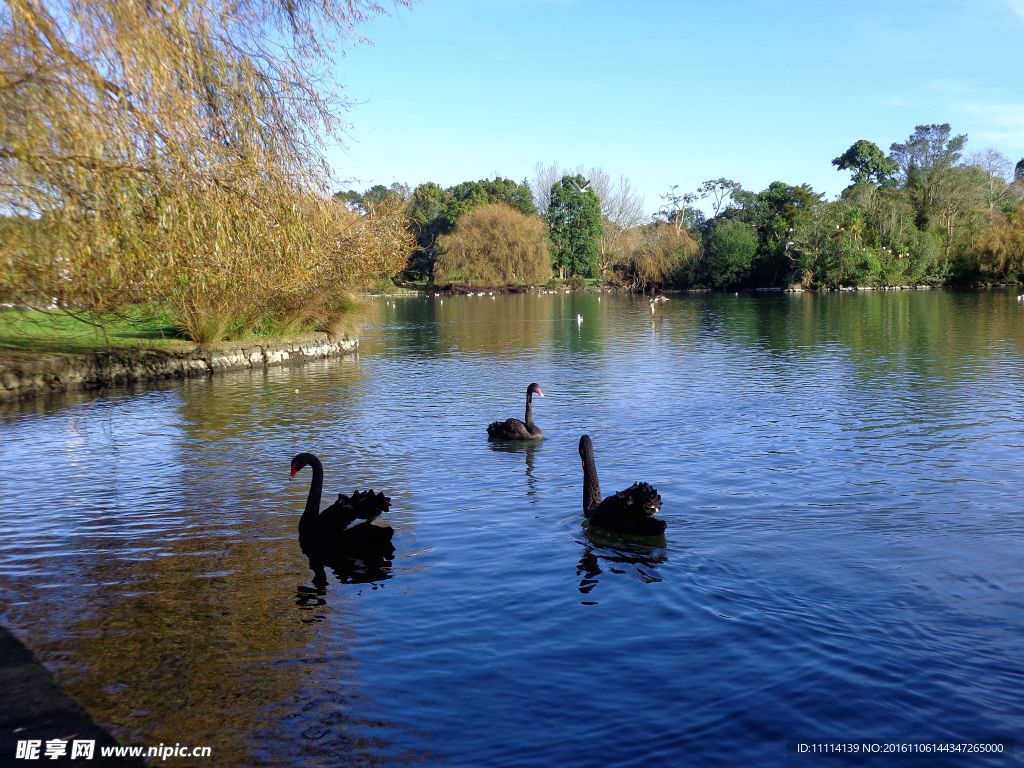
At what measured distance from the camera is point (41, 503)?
12.4m

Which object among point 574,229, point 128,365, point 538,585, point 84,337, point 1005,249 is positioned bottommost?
point 538,585

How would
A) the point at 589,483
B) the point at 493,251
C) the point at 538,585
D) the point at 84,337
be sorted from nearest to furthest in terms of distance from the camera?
1. the point at 538,585
2. the point at 589,483
3. the point at 84,337
4. the point at 493,251

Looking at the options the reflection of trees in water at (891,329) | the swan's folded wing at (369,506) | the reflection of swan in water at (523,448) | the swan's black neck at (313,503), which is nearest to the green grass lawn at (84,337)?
the reflection of swan in water at (523,448)

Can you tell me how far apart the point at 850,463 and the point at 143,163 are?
37.8 ft

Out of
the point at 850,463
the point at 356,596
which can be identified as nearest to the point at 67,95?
the point at 356,596

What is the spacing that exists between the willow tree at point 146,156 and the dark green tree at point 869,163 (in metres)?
115

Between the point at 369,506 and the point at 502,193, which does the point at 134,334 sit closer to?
the point at 369,506

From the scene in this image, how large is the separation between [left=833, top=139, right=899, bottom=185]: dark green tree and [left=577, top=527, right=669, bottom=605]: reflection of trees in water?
11466cm

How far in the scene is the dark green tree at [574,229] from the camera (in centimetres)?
12206

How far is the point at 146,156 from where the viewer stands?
9.21 m

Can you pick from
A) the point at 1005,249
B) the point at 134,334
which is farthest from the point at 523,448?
the point at 1005,249

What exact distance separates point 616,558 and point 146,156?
22.6ft

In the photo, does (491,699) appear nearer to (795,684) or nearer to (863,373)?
(795,684)

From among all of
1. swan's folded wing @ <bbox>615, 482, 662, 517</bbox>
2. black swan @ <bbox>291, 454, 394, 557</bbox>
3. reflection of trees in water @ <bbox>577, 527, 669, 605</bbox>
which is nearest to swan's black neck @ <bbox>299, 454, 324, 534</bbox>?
black swan @ <bbox>291, 454, 394, 557</bbox>
